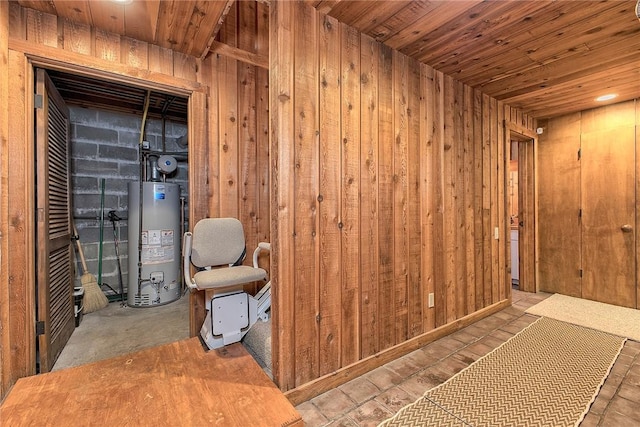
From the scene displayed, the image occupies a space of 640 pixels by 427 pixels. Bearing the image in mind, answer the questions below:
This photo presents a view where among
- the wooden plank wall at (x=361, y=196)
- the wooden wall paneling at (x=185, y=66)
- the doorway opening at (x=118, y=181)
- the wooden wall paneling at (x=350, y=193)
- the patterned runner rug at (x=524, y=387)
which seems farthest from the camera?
the doorway opening at (x=118, y=181)

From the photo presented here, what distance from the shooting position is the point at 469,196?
290 centimetres

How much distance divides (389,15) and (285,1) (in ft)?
2.21

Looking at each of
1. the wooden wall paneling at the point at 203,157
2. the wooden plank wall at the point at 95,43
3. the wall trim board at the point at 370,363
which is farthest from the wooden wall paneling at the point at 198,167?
the wall trim board at the point at 370,363

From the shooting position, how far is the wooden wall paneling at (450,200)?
2.66 m

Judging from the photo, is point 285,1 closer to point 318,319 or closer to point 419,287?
point 318,319

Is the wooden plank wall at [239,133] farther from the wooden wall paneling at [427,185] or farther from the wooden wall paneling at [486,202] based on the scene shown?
the wooden wall paneling at [486,202]

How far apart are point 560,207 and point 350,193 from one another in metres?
3.49

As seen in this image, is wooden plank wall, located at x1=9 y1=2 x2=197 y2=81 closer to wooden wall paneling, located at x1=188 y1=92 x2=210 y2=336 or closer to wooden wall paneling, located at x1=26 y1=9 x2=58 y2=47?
wooden wall paneling, located at x1=26 y1=9 x2=58 y2=47

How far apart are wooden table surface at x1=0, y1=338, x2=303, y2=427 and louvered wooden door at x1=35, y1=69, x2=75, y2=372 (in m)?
0.59

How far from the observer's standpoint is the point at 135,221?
3574 mm

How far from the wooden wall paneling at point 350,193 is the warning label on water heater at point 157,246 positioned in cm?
274

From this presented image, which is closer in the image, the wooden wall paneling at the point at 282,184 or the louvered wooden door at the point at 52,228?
the wooden wall paneling at the point at 282,184

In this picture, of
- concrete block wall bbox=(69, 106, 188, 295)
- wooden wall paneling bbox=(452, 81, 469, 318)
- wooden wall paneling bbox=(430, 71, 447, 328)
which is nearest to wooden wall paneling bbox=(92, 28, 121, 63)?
concrete block wall bbox=(69, 106, 188, 295)

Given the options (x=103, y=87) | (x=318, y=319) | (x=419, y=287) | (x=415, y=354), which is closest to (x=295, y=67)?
(x=318, y=319)
